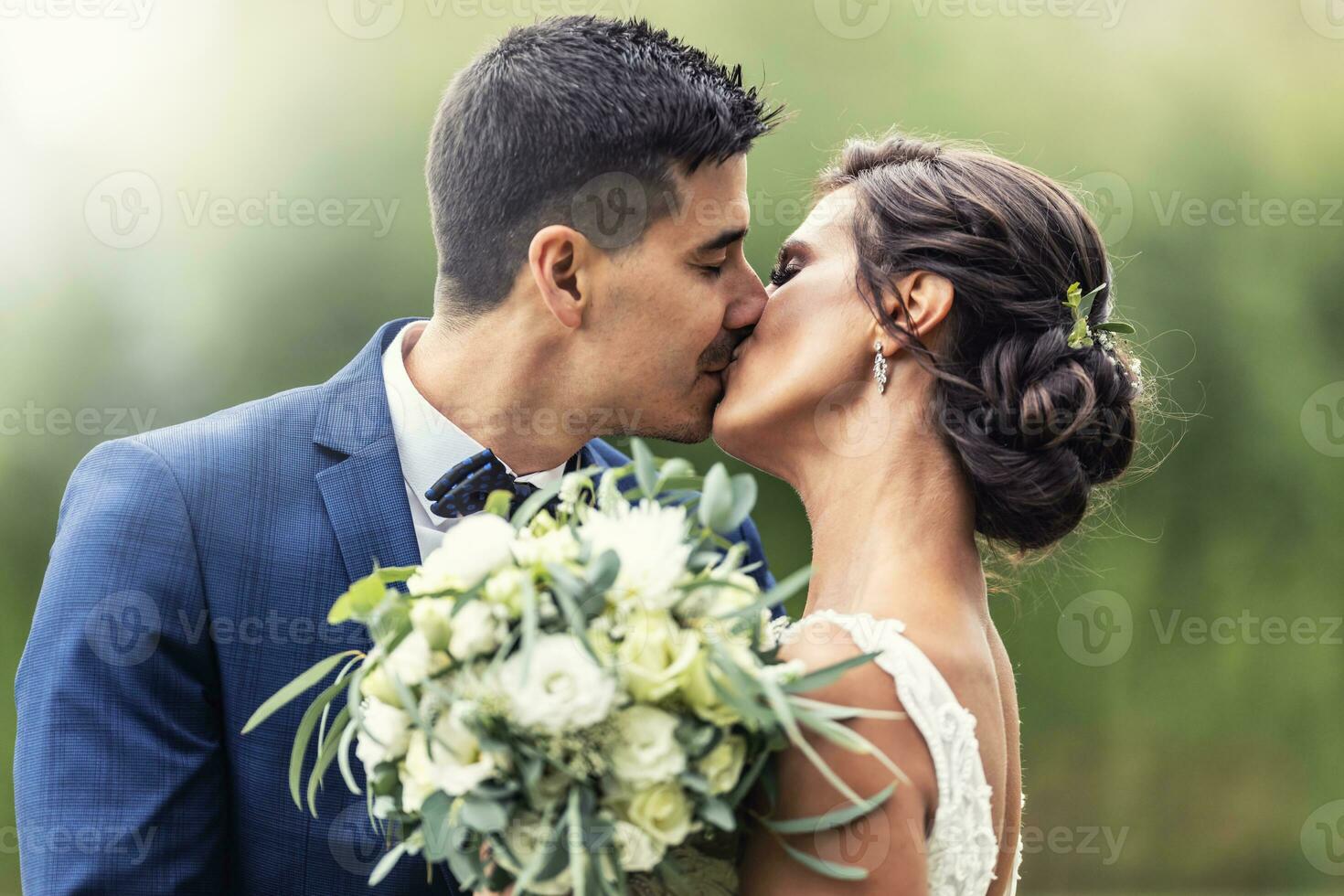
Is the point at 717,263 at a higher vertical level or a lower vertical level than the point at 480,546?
higher

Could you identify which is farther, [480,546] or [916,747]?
[916,747]

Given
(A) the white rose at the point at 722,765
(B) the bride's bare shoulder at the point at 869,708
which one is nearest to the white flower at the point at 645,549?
(A) the white rose at the point at 722,765

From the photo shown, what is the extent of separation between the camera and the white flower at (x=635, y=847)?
5.54 ft

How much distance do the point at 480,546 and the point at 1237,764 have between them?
6.57 meters

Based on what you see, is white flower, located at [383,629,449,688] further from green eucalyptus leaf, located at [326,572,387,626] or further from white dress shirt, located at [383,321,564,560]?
white dress shirt, located at [383,321,564,560]

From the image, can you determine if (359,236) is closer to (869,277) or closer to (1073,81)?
(1073,81)

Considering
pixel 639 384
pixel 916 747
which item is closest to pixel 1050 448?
pixel 916 747

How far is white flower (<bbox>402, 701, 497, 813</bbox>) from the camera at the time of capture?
168 centimetres

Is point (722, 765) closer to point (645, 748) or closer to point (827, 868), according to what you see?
point (645, 748)

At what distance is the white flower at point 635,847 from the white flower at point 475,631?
309 millimetres

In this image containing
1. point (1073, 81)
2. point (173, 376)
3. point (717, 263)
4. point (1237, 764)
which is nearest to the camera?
point (717, 263)

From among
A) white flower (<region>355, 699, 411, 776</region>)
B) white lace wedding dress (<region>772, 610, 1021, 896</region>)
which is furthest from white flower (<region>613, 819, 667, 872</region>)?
white lace wedding dress (<region>772, 610, 1021, 896</region>)

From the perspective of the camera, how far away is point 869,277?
2.64 metres

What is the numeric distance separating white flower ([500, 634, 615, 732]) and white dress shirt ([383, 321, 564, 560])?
110cm
